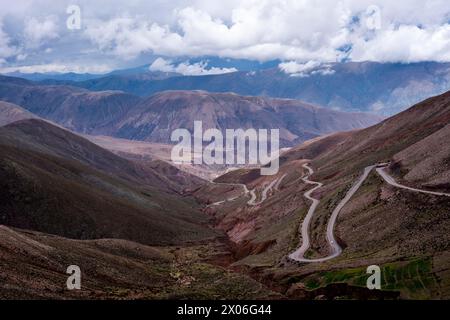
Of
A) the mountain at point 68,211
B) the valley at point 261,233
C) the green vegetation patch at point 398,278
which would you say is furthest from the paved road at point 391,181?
the mountain at point 68,211

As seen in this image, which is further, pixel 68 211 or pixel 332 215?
pixel 68 211

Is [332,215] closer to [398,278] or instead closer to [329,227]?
[329,227]

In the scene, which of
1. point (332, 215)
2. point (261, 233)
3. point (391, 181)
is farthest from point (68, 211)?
point (391, 181)

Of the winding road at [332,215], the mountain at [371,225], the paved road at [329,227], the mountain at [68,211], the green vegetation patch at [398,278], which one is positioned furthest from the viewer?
the mountain at [68,211]

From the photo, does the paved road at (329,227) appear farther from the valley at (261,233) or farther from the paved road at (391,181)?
the paved road at (391,181)

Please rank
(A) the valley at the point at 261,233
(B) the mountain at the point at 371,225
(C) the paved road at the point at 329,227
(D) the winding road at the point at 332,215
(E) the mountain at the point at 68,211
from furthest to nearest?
(E) the mountain at the point at 68,211 < (D) the winding road at the point at 332,215 < (C) the paved road at the point at 329,227 < (A) the valley at the point at 261,233 < (B) the mountain at the point at 371,225

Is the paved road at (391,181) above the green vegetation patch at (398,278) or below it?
above

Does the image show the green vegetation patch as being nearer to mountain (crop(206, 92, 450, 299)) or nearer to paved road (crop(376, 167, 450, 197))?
mountain (crop(206, 92, 450, 299))
